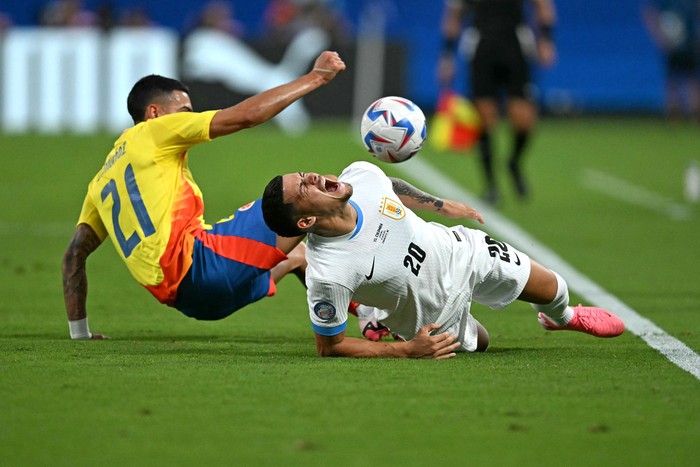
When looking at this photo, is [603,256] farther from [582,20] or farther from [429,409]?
[582,20]

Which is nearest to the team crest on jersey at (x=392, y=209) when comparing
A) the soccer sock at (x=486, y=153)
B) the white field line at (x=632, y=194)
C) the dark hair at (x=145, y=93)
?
the dark hair at (x=145, y=93)

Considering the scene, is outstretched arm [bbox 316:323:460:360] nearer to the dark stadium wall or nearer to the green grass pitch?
the green grass pitch

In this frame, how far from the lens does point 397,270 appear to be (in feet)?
19.2

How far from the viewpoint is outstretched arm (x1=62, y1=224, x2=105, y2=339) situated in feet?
22.4

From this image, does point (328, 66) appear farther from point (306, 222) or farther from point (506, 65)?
point (506, 65)

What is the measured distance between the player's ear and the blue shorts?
0.49m

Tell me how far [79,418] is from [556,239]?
716 centimetres

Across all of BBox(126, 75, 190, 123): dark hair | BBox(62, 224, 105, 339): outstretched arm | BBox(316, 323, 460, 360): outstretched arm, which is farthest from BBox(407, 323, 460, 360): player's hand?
BBox(126, 75, 190, 123): dark hair

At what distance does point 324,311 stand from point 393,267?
0.37 meters

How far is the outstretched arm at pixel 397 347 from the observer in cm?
601

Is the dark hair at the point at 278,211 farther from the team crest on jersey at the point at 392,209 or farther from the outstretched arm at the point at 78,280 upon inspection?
the outstretched arm at the point at 78,280

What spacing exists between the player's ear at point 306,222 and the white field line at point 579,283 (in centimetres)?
174

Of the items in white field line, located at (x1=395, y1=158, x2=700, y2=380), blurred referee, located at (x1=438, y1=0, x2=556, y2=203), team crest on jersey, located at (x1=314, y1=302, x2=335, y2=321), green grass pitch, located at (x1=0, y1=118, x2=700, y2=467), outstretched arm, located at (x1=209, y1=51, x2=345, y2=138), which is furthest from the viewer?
blurred referee, located at (x1=438, y1=0, x2=556, y2=203)

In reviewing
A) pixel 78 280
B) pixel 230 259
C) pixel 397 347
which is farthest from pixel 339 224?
pixel 78 280
